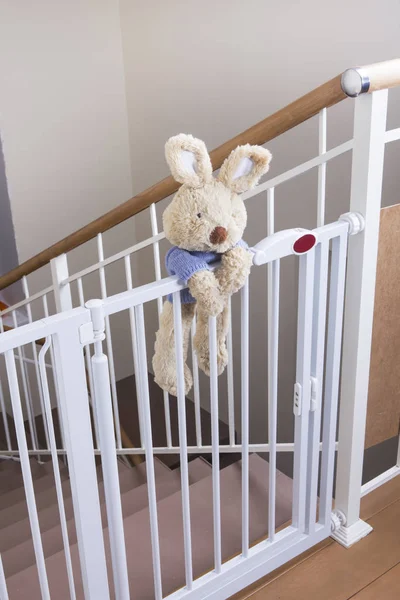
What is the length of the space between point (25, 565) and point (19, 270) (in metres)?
1.17

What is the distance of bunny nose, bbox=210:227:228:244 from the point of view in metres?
1.10

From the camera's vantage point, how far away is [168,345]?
128 centimetres

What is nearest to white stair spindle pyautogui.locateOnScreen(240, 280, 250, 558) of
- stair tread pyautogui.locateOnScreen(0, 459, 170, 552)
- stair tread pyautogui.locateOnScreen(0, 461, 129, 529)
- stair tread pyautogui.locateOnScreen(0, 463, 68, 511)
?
stair tread pyautogui.locateOnScreen(0, 459, 170, 552)

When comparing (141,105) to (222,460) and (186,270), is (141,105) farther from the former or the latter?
(186,270)

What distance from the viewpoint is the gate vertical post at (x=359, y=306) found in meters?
1.29

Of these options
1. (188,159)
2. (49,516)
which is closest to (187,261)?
(188,159)

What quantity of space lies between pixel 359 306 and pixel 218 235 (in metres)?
0.52

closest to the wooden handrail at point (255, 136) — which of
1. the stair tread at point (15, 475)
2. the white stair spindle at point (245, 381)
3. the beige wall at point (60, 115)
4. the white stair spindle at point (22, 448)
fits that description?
the white stair spindle at point (245, 381)

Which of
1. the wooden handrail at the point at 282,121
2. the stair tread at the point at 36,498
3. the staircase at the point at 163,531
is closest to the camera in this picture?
the wooden handrail at the point at 282,121

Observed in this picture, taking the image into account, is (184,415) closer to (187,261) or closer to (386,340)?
(187,261)

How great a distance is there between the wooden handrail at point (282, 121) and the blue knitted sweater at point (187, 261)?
41 cm

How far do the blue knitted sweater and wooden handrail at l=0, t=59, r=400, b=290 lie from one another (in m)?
0.41

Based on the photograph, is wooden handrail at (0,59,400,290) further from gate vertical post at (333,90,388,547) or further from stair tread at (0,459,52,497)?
stair tread at (0,459,52,497)

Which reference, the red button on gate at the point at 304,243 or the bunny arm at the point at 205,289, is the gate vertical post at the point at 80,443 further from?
the red button on gate at the point at 304,243
